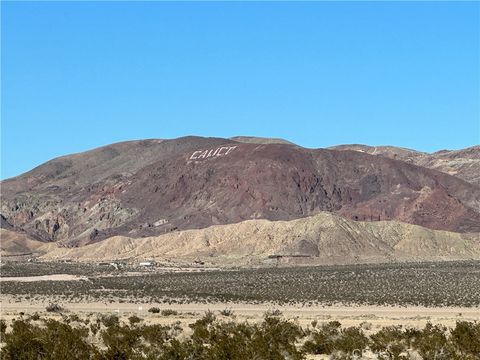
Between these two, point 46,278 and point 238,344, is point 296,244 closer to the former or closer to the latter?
point 46,278

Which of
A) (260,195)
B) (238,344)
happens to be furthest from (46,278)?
(260,195)

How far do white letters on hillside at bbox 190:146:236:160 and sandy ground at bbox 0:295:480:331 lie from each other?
4838 inches

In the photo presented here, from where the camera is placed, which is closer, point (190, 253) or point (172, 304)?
point (172, 304)

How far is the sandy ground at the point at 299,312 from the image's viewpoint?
3466 cm

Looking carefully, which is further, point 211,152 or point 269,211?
point 211,152

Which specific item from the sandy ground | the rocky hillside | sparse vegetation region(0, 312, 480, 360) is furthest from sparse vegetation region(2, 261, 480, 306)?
the rocky hillside

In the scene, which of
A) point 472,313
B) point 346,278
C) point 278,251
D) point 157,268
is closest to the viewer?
point 472,313

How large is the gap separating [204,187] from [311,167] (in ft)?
77.8

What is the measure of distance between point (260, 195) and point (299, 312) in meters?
110

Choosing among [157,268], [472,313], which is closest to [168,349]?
[472,313]

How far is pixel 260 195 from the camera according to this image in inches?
5960

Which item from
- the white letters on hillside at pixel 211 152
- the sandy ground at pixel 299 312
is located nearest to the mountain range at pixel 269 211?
the white letters on hillside at pixel 211 152

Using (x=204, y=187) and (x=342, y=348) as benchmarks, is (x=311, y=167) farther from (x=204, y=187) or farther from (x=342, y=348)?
(x=342, y=348)

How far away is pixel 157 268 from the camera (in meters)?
104
